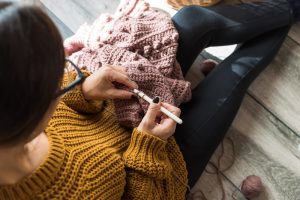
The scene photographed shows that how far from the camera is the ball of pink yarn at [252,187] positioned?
963mm

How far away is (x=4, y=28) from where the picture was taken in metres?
0.41

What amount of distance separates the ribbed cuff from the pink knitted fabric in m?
0.05

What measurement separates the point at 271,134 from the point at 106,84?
1.64 feet

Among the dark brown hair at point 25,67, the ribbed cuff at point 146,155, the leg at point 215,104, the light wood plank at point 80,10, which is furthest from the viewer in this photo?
the light wood plank at point 80,10

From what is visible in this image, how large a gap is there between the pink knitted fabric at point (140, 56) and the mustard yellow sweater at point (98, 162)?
0.05m

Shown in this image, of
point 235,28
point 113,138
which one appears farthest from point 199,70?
point 113,138

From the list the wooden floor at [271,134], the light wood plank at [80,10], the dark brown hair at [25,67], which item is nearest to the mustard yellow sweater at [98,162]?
the dark brown hair at [25,67]

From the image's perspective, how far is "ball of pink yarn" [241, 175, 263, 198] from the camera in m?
0.96

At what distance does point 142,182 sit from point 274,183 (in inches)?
16.7

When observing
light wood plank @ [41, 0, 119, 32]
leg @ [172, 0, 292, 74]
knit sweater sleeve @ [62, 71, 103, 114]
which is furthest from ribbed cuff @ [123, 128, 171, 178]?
light wood plank @ [41, 0, 119, 32]

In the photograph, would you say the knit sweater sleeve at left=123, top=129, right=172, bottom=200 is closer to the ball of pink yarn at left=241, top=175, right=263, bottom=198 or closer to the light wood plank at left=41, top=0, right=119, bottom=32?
the ball of pink yarn at left=241, top=175, right=263, bottom=198

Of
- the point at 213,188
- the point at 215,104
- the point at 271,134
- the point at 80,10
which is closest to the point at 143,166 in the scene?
the point at 215,104

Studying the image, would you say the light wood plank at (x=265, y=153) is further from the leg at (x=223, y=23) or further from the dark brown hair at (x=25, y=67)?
the dark brown hair at (x=25, y=67)

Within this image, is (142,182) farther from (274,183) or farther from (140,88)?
(274,183)
